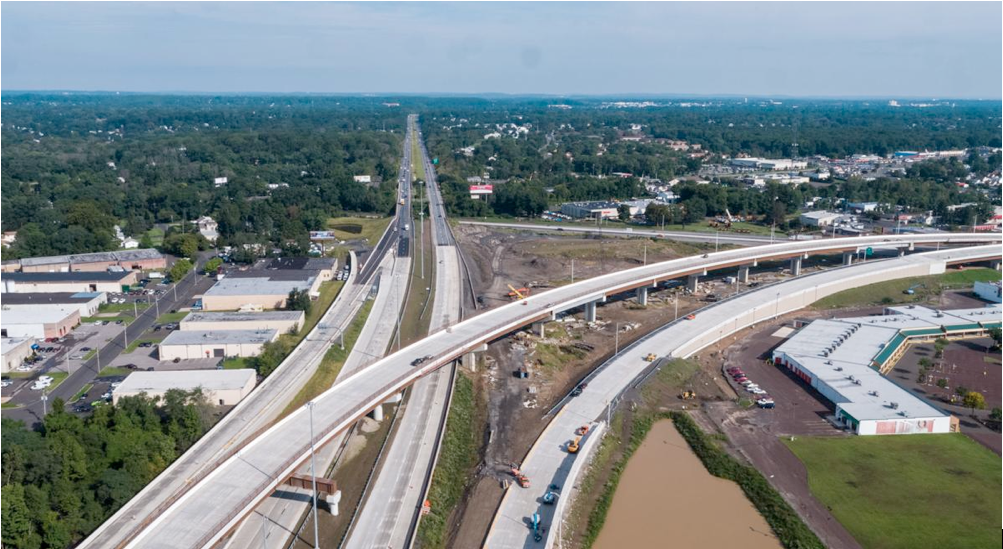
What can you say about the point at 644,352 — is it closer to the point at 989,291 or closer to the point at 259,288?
the point at 259,288

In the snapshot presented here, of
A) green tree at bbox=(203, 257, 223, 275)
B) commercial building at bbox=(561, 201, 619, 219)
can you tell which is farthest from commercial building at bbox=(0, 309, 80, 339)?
commercial building at bbox=(561, 201, 619, 219)

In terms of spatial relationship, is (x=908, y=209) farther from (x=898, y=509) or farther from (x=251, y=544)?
(x=251, y=544)

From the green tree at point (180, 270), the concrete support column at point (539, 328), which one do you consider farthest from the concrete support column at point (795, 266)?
the green tree at point (180, 270)

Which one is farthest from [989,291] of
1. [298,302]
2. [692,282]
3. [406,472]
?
[298,302]

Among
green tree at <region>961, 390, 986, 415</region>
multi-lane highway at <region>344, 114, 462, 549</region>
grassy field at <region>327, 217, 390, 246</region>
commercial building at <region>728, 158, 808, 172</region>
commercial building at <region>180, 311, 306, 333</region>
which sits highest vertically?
commercial building at <region>728, 158, 808, 172</region>

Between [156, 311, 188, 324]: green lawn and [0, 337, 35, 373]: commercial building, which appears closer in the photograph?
[0, 337, 35, 373]: commercial building

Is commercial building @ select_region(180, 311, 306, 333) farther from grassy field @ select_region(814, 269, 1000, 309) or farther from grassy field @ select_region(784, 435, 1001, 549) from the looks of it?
grassy field @ select_region(814, 269, 1000, 309)
